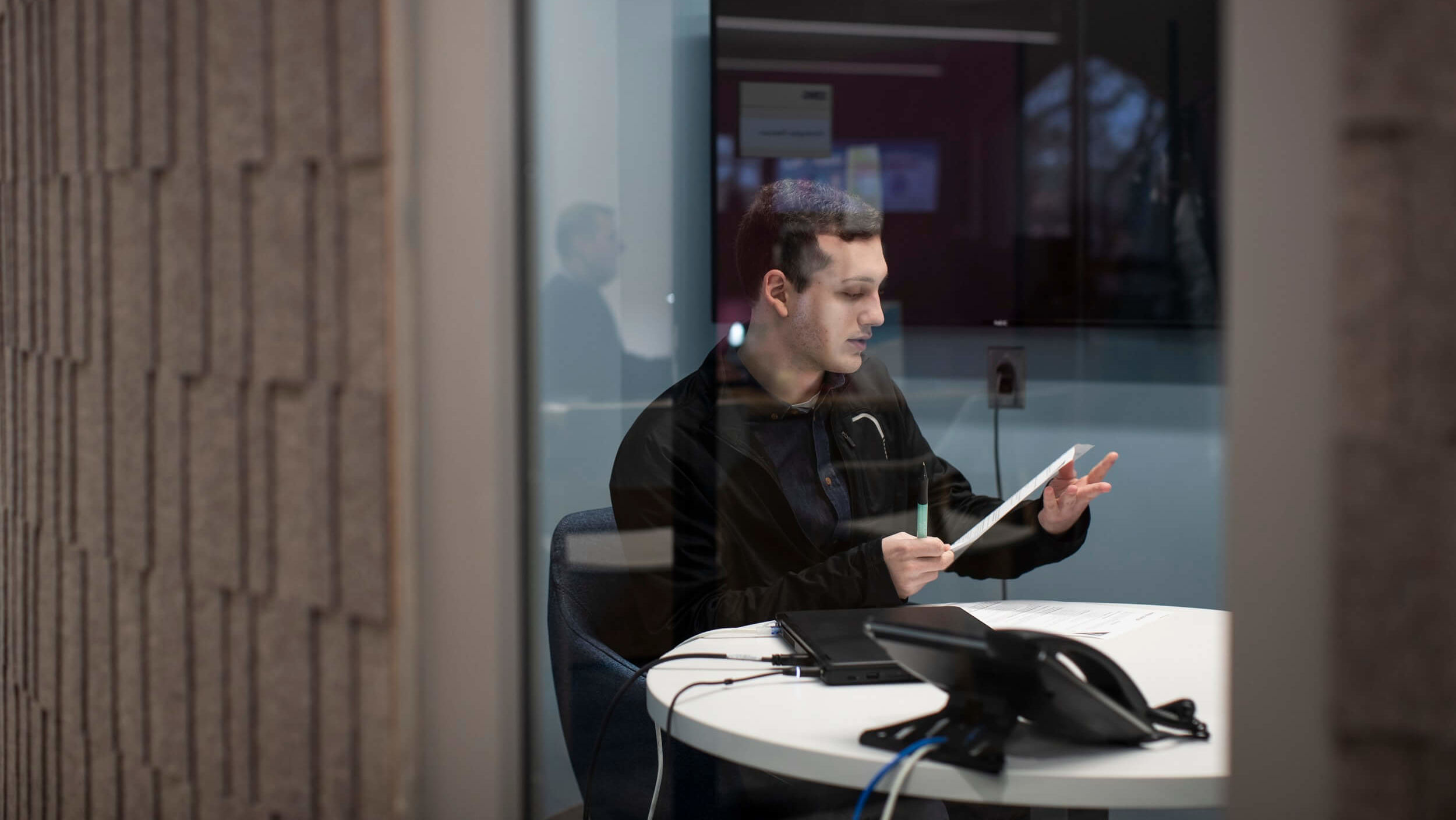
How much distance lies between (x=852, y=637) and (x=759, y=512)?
69 centimetres

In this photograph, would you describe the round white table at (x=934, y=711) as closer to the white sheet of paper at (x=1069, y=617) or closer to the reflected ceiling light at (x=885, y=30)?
the white sheet of paper at (x=1069, y=617)

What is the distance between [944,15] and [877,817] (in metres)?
1.94

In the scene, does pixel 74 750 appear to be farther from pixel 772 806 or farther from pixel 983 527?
pixel 983 527

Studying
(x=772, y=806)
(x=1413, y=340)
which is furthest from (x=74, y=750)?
(x=1413, y=340)

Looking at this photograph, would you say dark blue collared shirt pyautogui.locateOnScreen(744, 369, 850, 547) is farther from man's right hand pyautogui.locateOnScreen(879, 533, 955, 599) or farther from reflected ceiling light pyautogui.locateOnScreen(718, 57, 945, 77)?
reflected ceiling light pyautogui.locateOnScreen(718, 57, 945, 77)

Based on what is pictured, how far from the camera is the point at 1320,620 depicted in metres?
0.60

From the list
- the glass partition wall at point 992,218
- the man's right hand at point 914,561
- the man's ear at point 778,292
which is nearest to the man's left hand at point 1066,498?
the man's right hand at point 914,561

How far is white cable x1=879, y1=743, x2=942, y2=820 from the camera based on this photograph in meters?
0.85

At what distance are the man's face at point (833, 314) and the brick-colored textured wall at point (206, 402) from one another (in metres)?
1.27

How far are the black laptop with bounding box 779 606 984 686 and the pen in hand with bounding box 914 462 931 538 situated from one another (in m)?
0.54

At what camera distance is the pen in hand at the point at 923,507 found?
1933 millimetres

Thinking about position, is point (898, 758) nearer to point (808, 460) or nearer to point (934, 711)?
point (934, 711)

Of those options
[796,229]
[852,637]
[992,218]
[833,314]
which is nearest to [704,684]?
[852,637]

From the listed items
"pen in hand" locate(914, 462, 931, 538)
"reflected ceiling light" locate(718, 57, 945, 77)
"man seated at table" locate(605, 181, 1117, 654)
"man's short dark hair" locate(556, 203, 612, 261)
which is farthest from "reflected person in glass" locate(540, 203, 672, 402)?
"reflected ceiling light" locate(718, 57, 945, 77)
